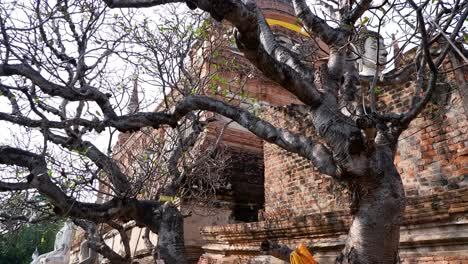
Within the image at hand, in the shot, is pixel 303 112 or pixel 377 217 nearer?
pixel 377 217

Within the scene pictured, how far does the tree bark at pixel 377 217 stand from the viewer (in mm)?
3129

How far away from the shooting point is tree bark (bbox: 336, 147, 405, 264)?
10.3 ft

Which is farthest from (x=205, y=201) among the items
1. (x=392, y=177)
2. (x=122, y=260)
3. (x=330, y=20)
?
(x=392, y=177)

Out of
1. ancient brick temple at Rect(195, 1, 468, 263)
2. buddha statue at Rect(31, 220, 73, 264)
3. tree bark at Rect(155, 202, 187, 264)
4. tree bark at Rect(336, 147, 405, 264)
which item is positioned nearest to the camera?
tree bark at Rect(336, 147, 405, 264)

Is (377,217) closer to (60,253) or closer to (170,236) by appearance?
(170,236)

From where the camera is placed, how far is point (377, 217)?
10.4 feet

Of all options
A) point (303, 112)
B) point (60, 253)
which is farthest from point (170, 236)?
point (60, 253)

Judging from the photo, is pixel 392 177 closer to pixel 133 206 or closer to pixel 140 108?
pixel 133 206

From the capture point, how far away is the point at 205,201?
8.93m

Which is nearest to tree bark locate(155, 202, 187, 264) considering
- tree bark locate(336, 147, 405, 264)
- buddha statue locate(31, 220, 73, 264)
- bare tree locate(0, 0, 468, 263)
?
bare tree locate(0, 0, 468, 263)

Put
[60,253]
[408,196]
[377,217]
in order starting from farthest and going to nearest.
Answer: [60,253] → [408,196] → [377,217]

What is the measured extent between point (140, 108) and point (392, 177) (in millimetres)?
5376

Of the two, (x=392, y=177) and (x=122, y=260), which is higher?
(x=392, y=177)

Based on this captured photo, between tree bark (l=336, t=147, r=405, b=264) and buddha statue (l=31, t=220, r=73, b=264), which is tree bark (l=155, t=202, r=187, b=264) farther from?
buddha statue (l=31, t=220, r=73, b=264)
